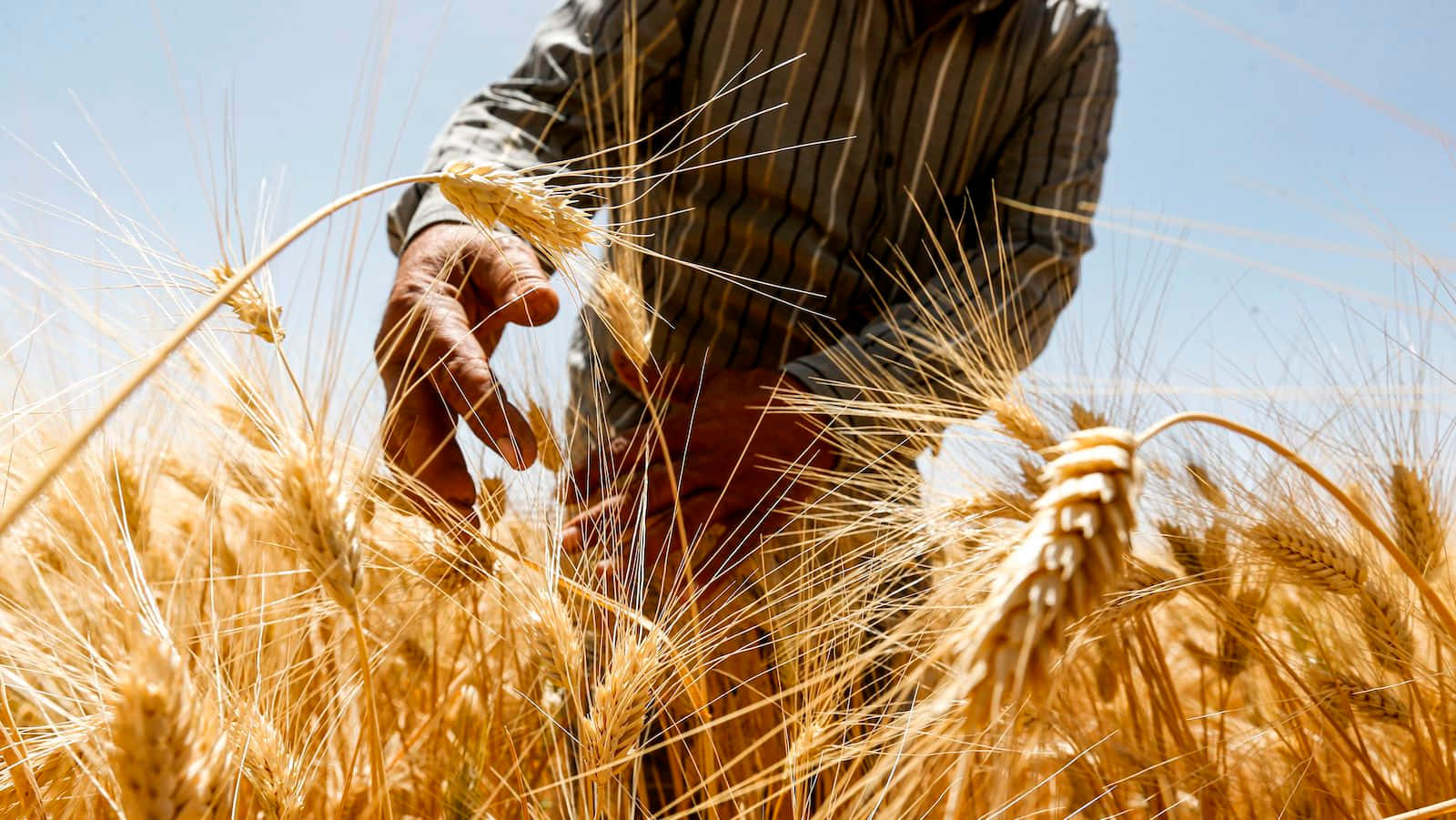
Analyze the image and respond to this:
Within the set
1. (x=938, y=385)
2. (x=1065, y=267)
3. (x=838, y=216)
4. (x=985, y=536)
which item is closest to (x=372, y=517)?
(x=985, y=536)

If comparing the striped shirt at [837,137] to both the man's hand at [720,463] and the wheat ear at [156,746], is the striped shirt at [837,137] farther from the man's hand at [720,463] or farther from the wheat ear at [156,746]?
the wheat ear at [156,746]

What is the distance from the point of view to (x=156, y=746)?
281 millimetres

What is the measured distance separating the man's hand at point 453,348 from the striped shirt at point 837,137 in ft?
1.33

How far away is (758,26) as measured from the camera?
106cm

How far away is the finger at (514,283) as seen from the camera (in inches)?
20.3

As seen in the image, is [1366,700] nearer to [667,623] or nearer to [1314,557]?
[1314,557]

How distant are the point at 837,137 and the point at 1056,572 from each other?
3.10 feet

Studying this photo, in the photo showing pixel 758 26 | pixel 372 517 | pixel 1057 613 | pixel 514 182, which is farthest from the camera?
pixel 758 26

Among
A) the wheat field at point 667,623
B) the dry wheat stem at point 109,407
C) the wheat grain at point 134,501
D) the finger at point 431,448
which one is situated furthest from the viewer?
the wheat grain at point 134,501

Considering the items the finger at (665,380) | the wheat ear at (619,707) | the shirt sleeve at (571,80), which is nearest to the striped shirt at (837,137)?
the shirt sleeve at (571,80)

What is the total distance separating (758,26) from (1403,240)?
2.59 ft

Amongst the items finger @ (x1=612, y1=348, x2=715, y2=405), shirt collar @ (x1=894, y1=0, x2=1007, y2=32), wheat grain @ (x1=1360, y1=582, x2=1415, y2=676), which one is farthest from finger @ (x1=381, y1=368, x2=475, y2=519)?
shirt collar @ (x1=894, y1=0, x2=1007, y2=32)

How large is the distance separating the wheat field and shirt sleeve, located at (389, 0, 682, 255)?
355 millimetres

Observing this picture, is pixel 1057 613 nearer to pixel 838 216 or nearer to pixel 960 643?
pixel 960 643
